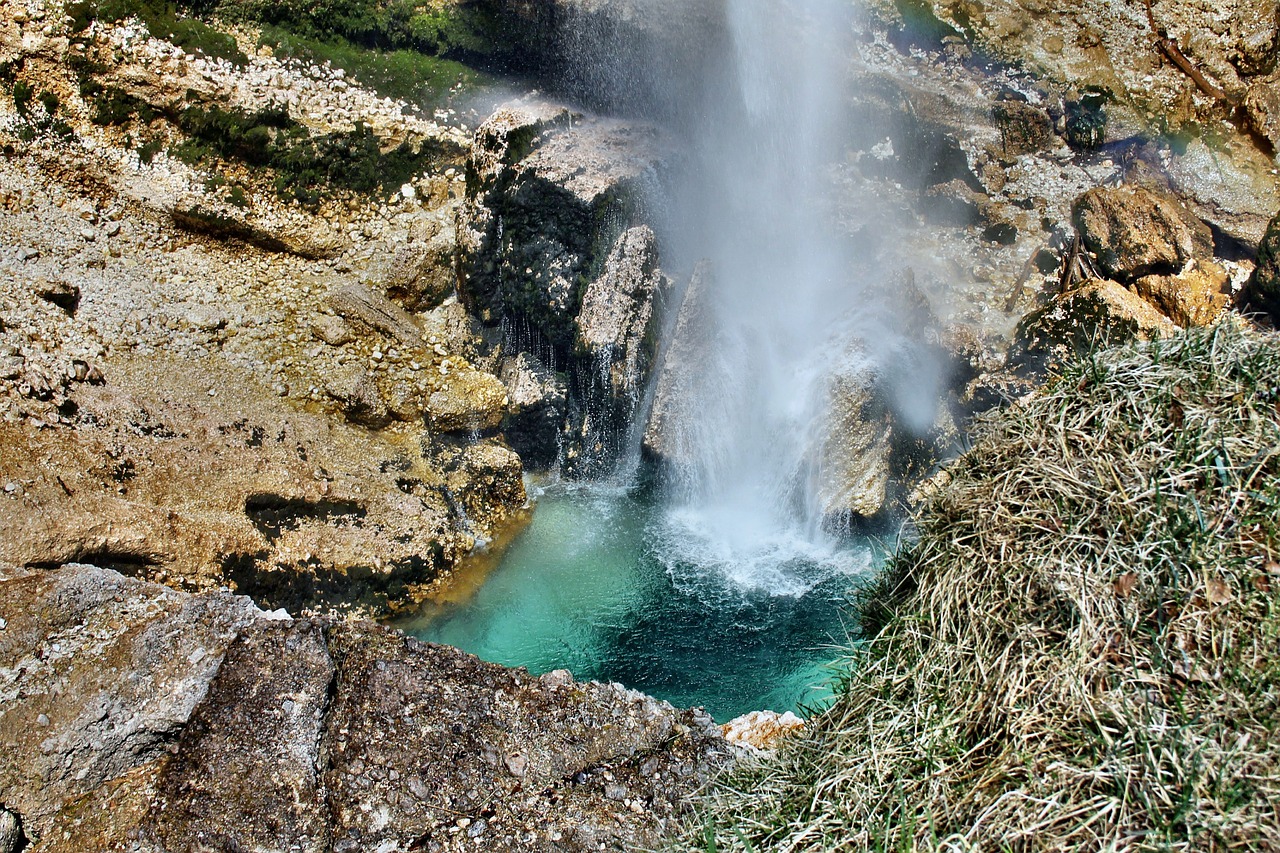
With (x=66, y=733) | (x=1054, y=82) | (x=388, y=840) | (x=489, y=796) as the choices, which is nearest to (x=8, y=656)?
(x=66, y=733)

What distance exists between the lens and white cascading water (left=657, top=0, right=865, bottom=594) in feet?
44.2

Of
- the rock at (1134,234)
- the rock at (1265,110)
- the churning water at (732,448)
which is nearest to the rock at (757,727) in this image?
the churning water at (732,448)

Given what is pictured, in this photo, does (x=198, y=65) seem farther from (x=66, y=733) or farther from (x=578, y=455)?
(x=66, y=733)

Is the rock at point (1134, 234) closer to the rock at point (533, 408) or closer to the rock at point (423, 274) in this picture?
the rock at point (533, 408)

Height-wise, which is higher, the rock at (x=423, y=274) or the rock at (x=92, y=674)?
the rock at (x=92, y=674)

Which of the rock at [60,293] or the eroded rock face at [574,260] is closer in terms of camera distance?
the rock at [60,293]

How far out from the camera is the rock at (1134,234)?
15.0 m

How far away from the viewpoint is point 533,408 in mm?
14297

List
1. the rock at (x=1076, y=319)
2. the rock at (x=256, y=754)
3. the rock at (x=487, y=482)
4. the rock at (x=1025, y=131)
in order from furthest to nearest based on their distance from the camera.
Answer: the rock at (x=1025, y=131) < the rock at (x=1076, y=319) < the rock at (x=487, y=482) < the rock at (x=256, y=754)

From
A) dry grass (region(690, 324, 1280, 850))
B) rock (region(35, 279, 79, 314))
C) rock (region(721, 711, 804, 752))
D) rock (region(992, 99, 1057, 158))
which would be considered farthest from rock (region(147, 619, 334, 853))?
rock (region(992, 99, 1057, 158))

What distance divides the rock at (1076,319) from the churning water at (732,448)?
2.48m

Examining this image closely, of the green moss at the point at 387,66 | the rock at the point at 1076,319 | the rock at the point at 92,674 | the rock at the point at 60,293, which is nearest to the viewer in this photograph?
the rock at the point at 92,674

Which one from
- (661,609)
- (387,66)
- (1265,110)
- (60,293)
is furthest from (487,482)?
(1265,110)

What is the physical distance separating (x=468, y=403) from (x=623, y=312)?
2941 millimetres
